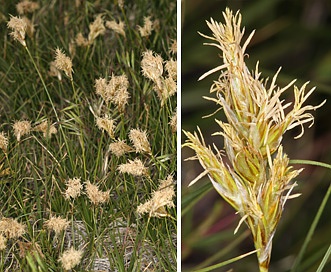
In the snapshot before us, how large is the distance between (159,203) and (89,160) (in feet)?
0.52

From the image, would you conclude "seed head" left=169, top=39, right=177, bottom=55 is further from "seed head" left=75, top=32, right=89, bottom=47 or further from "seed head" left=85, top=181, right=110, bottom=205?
"seed head" left=85, top=181, right=110, bottom=205

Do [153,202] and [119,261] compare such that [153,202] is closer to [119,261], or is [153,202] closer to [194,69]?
[119,261]

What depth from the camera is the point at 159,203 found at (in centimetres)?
67

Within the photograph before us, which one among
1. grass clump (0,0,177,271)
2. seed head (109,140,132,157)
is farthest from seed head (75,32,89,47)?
seed head (109,140,132,157)

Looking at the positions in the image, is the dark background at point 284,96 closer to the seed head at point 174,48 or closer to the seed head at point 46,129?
the seed head at point 174,48

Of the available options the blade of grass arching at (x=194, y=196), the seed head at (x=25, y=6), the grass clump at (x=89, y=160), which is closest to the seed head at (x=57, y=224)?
the grass clump at (x=89, y=160)

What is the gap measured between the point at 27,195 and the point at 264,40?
355 millimetres

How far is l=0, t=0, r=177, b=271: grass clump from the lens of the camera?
70cm

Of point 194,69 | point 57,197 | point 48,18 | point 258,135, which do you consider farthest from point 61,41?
point 258,135

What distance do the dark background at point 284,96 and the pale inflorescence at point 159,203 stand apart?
0.10 m

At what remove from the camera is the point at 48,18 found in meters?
1.06

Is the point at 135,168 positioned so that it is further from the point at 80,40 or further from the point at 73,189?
the point at 80,40

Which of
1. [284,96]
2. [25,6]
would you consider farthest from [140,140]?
[25,6]

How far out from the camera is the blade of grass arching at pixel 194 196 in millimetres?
Result: 619
